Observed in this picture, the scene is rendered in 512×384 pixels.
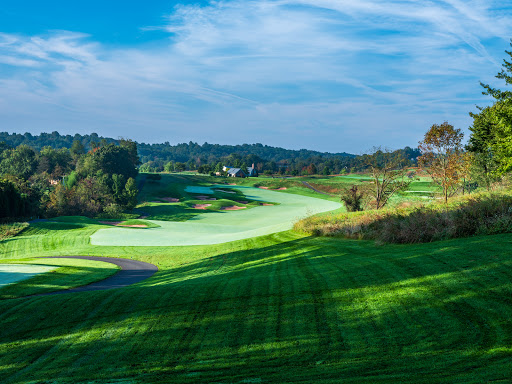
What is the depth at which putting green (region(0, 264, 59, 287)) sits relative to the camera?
1761 cm


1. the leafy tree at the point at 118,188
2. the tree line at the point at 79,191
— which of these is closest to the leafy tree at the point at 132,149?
the tree line at the point at 79,191

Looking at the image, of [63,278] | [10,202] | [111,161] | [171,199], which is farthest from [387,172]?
[111,161]

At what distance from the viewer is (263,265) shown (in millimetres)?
16609

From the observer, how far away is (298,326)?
829 cm

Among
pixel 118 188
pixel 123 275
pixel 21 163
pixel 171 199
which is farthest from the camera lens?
pixel 21 163

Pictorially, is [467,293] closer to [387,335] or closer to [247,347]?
[387,335]

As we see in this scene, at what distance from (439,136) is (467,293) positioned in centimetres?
3053

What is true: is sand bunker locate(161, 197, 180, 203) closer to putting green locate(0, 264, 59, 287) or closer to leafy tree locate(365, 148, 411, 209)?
leafy tree locate(365, 148, 411, 209)

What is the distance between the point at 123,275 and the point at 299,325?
14940 mm

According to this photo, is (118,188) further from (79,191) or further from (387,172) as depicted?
(387,172)

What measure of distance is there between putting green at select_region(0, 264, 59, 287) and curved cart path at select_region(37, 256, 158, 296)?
3.02 meters

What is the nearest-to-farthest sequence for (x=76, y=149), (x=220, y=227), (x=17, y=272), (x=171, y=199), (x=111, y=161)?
(x=17, y=272), (x=220, y=227), (x=171, y=199), (x=111, y=161), (x=76, y=149)

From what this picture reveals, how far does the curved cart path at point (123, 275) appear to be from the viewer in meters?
17.3

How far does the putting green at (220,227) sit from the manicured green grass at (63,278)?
9.75 metres
